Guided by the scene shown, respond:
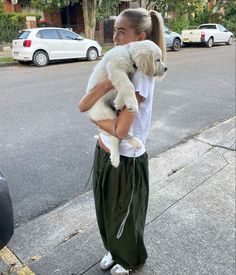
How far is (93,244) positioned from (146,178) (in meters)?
0.86

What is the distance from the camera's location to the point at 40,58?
12.6 meters

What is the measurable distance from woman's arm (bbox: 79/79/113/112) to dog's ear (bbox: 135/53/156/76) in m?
0.19

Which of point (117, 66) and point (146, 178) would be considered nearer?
point (117, 66)

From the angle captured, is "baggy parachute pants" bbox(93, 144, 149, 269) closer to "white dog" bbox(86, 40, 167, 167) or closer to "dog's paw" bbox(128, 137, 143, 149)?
"dog's paw" bbox(128, 137, 143, 149)

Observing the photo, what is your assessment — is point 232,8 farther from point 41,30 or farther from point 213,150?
point 213,150

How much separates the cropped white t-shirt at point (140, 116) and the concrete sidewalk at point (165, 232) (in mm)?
1008

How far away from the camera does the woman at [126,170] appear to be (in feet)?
6.11

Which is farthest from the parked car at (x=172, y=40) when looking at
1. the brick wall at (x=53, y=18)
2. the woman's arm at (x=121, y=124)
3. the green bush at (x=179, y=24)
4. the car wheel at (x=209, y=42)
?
the woman's arm at (x=121, y=124)

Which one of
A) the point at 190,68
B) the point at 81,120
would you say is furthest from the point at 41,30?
the point at 81,120

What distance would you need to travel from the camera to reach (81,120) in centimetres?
606

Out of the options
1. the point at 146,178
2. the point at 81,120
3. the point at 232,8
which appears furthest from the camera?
the point at 232,8

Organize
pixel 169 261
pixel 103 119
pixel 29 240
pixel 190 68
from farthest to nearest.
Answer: pixel 190 68, pixel 29 240, pixel 169 261, pixel 103 119

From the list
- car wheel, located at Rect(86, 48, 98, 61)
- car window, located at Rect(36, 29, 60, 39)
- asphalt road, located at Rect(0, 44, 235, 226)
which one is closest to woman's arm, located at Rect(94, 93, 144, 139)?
asphalt road, located at Rect(0, 44, 235, 226)

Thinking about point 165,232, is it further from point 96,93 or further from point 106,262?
point 96,93
